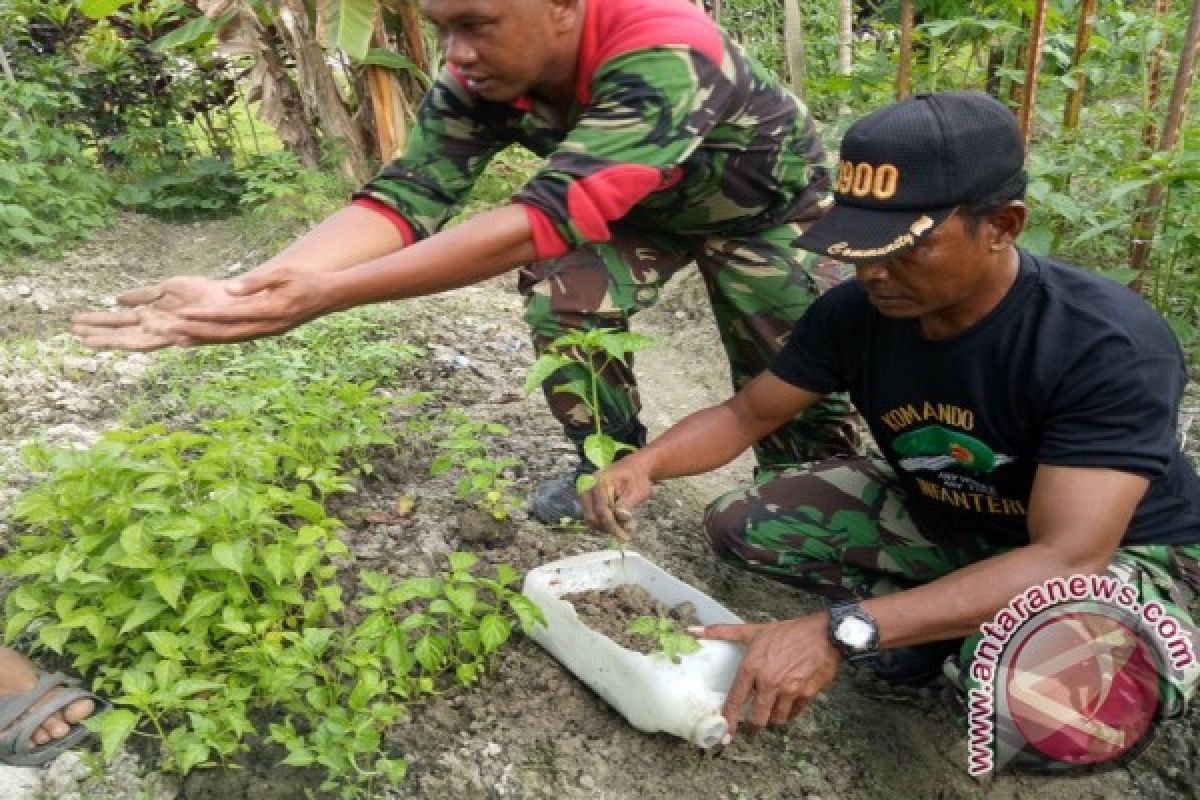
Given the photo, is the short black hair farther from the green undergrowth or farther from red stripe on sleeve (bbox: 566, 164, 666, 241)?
the green undergrowth

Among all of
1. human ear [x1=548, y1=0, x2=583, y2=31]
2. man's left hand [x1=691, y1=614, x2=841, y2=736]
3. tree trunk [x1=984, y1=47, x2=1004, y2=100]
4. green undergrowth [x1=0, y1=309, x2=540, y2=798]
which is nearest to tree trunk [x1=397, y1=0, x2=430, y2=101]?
tree trunk [x1=984, y1=47, x2=1004, y2=100]

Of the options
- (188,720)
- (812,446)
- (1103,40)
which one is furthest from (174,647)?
(1103,40)

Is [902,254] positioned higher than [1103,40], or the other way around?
[902,254]

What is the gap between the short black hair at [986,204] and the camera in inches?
63.5

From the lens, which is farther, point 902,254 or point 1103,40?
point 1103,40

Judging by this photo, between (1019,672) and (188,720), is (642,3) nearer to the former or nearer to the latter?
(1019,672)

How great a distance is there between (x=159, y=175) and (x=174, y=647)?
5.78 metres

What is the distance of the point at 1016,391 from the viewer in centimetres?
175

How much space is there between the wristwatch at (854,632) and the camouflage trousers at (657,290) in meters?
0.96

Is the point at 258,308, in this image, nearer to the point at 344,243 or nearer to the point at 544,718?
the point at 344,243

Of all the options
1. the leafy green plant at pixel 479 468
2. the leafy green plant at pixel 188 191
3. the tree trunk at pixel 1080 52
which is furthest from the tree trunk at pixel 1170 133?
the leafy green plant at pixel 188 191

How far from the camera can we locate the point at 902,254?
162cm

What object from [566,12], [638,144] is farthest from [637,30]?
[638,144]

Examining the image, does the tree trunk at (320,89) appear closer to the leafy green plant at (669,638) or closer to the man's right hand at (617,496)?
the man's right hand at (617,496)
